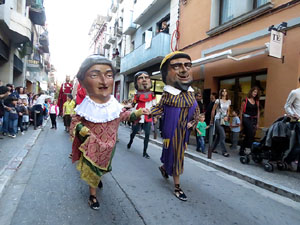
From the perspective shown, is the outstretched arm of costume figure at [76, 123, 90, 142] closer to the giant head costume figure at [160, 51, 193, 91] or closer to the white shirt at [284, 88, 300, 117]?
the giant head costume figure at [160, 51, 193, 91]

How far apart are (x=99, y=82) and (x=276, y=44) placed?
5.17 metres

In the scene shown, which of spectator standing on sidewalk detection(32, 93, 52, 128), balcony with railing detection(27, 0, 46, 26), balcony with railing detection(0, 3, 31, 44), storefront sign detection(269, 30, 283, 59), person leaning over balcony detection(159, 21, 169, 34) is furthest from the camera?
balcony with railing detection(27, 0, 46, 26)

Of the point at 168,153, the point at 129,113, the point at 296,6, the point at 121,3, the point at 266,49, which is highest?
the point at 121,3

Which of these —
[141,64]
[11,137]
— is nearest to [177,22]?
[141,64]

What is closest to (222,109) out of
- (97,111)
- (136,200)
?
(136,200)

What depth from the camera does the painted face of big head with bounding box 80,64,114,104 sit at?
2.91 metres

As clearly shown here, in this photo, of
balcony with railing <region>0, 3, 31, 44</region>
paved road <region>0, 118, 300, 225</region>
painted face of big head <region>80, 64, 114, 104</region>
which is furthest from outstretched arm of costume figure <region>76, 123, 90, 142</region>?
balcony with railing <region>0, 3, 31, 44</region>

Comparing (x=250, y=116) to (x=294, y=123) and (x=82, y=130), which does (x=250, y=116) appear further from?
(x=82, y=130)

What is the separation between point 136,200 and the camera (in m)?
3.20

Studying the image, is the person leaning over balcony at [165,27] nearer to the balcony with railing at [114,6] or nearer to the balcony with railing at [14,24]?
the balcony with railing at [14,24]

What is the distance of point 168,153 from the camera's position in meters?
3.48

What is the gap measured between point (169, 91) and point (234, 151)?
4.56m

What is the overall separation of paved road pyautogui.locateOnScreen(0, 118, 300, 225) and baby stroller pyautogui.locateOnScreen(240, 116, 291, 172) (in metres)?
0.99

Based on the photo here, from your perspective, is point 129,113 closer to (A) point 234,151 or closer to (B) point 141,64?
(A) point 234,151
